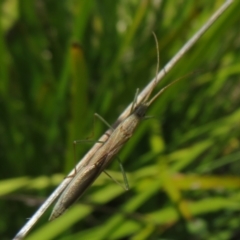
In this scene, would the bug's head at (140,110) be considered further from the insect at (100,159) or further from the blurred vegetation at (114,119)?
the blurred vegetation at (114,119)

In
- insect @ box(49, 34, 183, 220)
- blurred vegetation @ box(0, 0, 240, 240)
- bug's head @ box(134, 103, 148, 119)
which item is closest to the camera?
insect @ box(49, 34, 183, 220)

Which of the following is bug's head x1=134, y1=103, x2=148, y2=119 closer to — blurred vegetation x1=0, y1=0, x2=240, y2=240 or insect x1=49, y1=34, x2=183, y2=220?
insect x1=49, y1=34, x2=183, y2=220

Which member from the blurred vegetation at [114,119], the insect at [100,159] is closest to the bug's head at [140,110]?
the insect at [100,159]

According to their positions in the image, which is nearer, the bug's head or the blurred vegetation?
the bug's head

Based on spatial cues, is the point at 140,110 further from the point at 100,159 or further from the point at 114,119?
the point at 114,119

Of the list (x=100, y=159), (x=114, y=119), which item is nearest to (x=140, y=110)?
(x=100, y=159)

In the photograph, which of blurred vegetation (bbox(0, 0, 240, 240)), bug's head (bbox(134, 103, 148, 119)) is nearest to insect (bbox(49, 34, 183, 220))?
bug's head (bbox(134, 103, 148, 119))

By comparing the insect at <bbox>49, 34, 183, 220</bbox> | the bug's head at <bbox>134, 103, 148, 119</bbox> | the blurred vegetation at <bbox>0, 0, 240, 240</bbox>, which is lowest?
the insect at <bbox>49, 34, 183, 220</bbox>
